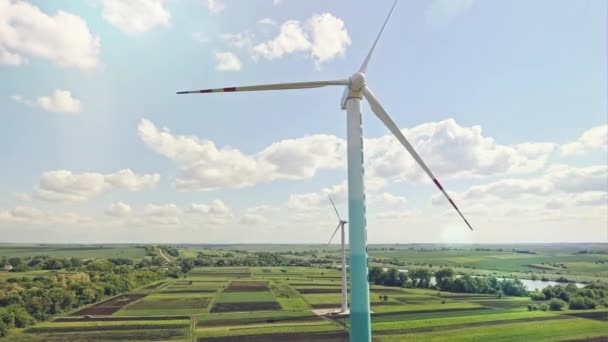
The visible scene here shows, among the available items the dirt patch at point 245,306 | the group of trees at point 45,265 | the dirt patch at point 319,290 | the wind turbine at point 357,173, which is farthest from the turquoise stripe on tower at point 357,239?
the group of trees at point 45,265

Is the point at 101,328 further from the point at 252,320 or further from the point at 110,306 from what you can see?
the point at 252,320

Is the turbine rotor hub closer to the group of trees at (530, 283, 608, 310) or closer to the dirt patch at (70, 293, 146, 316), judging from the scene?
the dirt patch at (70, 293, 146, 316)

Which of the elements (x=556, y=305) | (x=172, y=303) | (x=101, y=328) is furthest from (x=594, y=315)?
(x=101, y=328)

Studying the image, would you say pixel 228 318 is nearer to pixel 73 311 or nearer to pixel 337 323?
pixel 337 323

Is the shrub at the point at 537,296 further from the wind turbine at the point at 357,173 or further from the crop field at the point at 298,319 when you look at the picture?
the wind turbine at the point at 357,173

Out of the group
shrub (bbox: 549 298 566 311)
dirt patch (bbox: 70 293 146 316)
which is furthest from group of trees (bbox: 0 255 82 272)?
shrub (bbox: 549 298 566 311)
